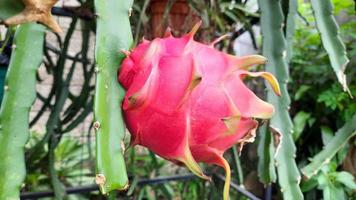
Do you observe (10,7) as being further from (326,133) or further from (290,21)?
(326,133)

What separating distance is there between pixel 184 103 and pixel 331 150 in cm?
47

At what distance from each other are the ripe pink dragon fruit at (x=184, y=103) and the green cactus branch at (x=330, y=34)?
0.28 m

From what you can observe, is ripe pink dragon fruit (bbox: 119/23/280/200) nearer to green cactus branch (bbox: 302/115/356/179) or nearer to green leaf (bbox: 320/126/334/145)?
green cactus branch (bbox: 302/115/356/179)

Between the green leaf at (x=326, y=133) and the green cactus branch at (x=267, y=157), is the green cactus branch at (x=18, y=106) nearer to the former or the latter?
the green cactus branch at (x=267, y=157)

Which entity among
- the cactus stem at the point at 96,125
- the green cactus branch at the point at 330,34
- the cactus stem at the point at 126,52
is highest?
the green cactus branch at the point at 330,34

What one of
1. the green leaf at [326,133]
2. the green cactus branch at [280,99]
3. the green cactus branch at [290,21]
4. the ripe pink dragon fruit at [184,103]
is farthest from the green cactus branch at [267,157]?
the green leaf at [326,133]

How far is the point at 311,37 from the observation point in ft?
5.77

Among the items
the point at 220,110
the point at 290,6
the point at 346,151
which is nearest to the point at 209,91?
the point at 220,110

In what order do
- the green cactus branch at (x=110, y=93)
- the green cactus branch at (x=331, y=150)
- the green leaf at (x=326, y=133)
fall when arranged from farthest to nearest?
the green leaf at (x=326, y=133)
the green cactus branch at (x=331, y=150)
the green cactus branch at (x=110, y=93)

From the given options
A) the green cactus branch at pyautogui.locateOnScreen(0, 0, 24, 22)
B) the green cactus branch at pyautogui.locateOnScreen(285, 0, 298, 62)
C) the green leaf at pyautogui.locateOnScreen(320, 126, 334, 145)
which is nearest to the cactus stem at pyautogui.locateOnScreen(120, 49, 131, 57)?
the green cactus branch at pyautogui.locateOnScreen(0, 0, 24, 22)

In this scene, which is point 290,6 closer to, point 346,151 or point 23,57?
point 23,57

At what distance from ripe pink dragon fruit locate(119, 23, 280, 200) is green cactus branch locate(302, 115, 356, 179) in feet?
1.18

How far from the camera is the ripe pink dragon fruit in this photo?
0.31 metres

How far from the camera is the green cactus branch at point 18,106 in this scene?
39 cm
